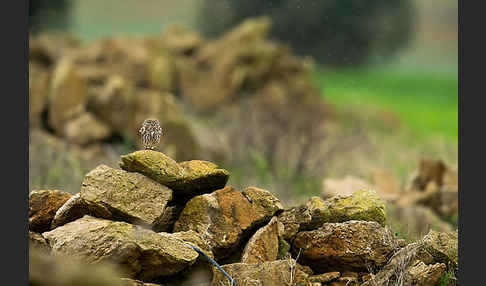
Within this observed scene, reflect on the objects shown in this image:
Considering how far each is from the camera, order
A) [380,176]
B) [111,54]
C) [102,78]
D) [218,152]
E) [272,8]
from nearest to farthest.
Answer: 1. [380,176]
2. [218,152]
3. [102,78]
4. [111,54]
5. [272,8]

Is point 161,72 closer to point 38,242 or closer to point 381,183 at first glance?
point 381,183

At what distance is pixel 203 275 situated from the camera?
10.1 feet

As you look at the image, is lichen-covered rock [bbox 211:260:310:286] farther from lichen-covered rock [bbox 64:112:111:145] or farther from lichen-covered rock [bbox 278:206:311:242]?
lichen-covered rock [bbox 64:112:111:145]

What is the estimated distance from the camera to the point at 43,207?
11.7ft

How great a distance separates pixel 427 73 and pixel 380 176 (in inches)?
1090

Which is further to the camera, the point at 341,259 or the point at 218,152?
the point at 218,152

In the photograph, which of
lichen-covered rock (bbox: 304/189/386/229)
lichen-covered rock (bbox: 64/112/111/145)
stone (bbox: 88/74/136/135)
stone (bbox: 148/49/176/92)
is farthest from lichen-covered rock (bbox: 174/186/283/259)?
stone (bbox: 148/49/176/92)

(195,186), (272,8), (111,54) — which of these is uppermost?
(272,8)

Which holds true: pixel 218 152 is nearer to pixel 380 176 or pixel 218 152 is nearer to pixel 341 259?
pixel 380 176

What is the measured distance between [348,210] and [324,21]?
2060cm

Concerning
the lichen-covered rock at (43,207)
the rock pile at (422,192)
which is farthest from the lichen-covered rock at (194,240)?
the rock pile at (422,192)

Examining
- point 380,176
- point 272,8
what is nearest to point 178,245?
point 380,176

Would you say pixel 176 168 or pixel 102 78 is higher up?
pixel 102 78

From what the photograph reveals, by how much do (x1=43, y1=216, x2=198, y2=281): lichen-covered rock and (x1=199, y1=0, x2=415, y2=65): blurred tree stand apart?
57.7 ft
